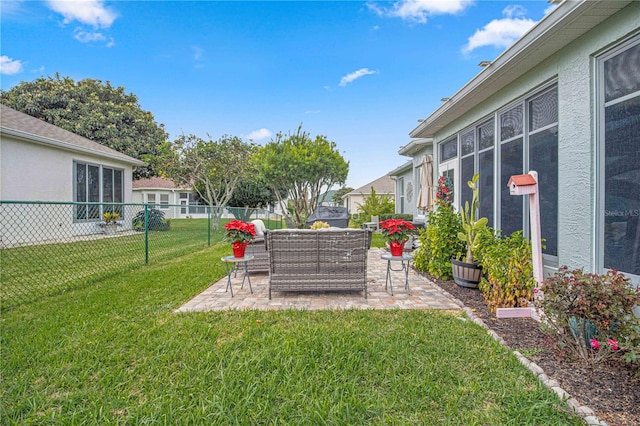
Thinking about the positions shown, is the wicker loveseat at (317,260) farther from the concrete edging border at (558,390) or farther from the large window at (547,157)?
the large window at (547,157)

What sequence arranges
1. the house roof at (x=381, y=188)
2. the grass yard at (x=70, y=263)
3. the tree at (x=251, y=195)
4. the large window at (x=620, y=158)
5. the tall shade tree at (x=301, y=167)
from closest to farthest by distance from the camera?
the large window at (x=620, y=158)
the grass yard at (x=70, y=263)
the tall shade tree at (x=301, y=167)
the house roof at (x=381, y=188)
the tree at (x=251, y=195)

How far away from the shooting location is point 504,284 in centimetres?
361

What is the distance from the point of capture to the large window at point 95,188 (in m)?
11.0

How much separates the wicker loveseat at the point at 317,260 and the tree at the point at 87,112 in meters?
13.9

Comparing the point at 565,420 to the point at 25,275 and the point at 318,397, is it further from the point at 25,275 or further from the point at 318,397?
the point at 25,275

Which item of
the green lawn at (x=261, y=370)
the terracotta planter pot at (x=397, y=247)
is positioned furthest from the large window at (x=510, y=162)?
the green lawn at (x=261, y=370)

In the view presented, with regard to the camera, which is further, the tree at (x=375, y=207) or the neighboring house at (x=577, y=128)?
the tree at (x=375, y=207)

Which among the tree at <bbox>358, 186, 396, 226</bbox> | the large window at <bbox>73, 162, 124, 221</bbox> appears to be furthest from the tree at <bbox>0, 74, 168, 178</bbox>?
the tree at <bbox>358, 186, 396, 226</bbox>

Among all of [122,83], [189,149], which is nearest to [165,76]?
[189,149]

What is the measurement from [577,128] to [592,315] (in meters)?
2.15

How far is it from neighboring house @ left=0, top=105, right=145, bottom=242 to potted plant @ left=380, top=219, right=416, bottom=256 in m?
8.73

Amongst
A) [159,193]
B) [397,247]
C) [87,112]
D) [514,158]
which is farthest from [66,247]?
[159,193]

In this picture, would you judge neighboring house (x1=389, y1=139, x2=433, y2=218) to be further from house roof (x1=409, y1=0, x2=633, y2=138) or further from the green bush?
house roof (x1=409, y1=0, x2=633, y2=138)

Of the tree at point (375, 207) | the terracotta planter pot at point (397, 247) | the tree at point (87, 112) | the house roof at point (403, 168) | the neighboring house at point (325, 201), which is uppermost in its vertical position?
the tree at point (87, 112)
